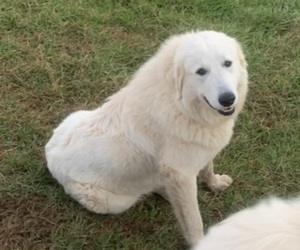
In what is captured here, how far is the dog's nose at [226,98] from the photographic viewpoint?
111 inches

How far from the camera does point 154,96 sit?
305 cm

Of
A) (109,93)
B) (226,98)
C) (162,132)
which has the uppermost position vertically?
(226,98)

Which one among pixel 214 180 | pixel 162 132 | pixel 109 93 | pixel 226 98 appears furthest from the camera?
pixel 109 93

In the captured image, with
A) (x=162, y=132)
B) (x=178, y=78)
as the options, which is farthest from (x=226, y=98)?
(x=162, y=132)

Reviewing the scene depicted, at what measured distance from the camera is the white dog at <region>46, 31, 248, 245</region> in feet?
9.46

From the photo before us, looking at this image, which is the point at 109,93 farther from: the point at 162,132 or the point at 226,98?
the point at 226,98

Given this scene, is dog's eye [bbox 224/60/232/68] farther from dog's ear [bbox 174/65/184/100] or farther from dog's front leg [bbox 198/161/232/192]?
dog's front leg [bbox 198/161/232/192]

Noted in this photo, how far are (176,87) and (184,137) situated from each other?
25 centimetres

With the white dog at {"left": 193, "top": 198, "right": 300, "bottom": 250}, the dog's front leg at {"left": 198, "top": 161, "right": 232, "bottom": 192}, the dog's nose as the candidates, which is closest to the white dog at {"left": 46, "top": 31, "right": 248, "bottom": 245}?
the dog's nose

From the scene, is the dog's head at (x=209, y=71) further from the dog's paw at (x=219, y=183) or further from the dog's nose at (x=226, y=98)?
the dog's paw at (x=219, y=183)

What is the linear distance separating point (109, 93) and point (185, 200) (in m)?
1.31

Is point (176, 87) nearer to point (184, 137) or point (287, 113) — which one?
point (184, 137)

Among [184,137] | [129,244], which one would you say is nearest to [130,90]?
[184,137]

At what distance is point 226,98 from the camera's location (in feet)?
9.27
